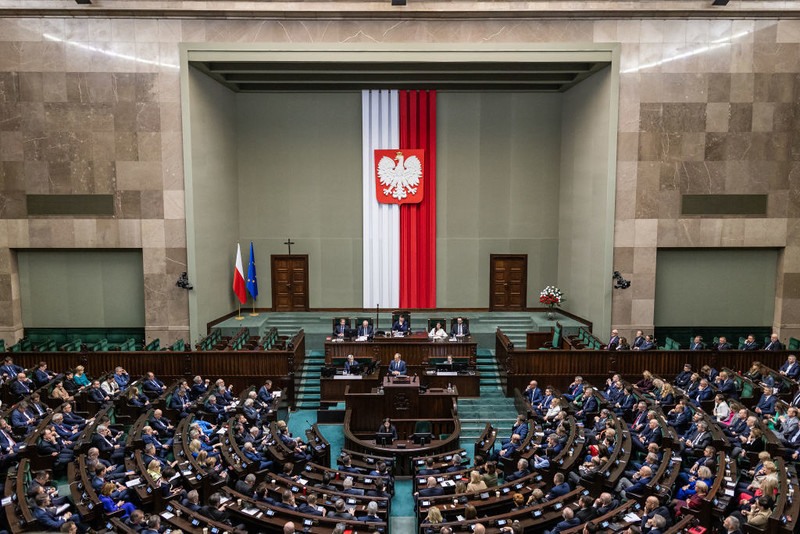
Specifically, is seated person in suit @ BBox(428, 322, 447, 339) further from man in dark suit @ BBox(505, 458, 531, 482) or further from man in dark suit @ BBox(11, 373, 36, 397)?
man in dark suit @ BBox(11, 373, 36, 397)

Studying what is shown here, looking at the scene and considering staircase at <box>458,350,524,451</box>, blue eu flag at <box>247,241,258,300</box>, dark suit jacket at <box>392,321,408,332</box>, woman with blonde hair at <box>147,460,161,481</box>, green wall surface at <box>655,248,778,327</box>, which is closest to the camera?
woman with blonde hair at <box>147,460,161,481</box>

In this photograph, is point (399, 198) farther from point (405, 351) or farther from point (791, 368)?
point (791, 368)

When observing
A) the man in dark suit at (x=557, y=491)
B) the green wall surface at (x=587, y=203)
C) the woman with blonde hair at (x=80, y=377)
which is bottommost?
the man in dark suit at (x=557, y=491)

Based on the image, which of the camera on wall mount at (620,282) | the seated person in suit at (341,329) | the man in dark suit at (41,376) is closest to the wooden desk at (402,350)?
the seated person in suit at (341,329)

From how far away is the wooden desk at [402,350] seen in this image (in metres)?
14.2

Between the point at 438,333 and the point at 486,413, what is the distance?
2.91 metres

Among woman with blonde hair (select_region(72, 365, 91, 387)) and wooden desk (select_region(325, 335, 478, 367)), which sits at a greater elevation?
wooden desk (select_region(325, 335, 478, 367))

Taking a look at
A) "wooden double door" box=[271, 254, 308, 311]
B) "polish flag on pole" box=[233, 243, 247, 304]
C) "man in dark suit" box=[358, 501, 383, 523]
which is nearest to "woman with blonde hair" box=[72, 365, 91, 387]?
"polish flag on pole" box=[233, 243, 247, 304]

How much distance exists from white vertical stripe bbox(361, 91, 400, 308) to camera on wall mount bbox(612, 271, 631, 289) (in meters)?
6.73

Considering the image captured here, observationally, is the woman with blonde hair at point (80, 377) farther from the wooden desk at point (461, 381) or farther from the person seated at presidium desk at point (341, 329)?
the wooden desk at point (461, 381)

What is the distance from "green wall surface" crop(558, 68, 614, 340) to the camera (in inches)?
626

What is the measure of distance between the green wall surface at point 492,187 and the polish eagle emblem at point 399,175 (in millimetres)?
709

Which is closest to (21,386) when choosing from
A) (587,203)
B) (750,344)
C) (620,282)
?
(620,282)

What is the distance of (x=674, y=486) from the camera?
336 inches
